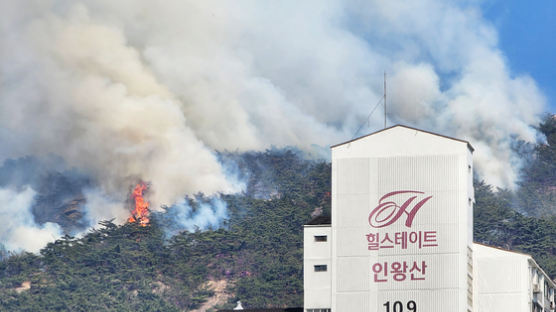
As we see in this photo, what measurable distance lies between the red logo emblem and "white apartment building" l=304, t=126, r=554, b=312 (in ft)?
0.21

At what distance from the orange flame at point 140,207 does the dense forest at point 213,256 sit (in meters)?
1.63

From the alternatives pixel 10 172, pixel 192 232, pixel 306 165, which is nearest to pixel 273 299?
pixel 192 232

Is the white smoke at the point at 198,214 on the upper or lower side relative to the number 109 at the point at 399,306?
upper

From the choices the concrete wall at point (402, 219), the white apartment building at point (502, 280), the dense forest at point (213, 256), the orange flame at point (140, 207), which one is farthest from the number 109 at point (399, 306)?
the orange flame at point (140, 207)

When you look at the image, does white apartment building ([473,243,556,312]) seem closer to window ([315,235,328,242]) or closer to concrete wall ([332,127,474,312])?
concrete wall ([332,127,474,312])

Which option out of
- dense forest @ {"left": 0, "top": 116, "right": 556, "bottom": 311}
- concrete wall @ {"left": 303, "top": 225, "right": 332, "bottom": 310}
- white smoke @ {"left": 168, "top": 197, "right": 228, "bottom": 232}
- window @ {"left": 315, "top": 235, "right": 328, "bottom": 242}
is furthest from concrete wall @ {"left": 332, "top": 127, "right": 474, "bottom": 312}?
white smoke @ {"left": 168, "top": 197, "right": 228, "bottom": 232}

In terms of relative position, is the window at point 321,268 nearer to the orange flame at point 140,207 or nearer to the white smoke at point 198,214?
the white smoke at point 198,214

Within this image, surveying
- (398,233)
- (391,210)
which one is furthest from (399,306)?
(391,210)

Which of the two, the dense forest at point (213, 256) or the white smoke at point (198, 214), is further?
the white smoke at point (198, 214)

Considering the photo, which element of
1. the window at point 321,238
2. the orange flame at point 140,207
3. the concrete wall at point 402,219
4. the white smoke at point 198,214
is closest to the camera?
the concrete wall at point 402,219

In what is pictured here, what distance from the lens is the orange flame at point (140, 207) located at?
165 m

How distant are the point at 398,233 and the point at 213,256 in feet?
209

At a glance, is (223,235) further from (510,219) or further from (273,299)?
(510,219)

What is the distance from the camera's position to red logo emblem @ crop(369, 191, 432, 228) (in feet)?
309
